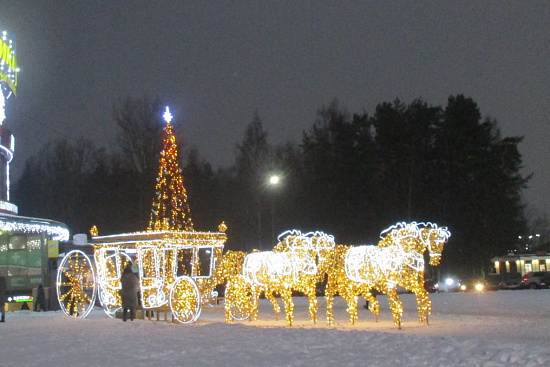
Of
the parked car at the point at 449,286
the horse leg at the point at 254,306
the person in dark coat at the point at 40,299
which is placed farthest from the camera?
the parked car at the point at 449,286

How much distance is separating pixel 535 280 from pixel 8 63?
3299 cm

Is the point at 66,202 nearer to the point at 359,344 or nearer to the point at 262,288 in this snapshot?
the point at 262,288

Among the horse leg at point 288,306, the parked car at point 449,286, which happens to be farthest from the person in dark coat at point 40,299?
the parked car at point 449,286

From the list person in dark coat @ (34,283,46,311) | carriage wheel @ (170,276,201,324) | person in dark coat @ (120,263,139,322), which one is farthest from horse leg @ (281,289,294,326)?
person in dark coat @ (34,283,46,311)

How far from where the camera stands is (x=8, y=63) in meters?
34.4

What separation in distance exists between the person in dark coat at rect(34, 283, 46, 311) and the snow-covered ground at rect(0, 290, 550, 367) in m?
7.23

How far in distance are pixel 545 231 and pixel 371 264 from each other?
99.9m

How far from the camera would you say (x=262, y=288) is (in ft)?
64.2

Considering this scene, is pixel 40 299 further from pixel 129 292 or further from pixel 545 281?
pixel 545 281

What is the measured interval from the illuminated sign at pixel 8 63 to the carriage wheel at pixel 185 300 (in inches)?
750

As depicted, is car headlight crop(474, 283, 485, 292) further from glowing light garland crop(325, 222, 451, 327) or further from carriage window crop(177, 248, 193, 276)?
glowing light garland crop(325, 222, 451, 327)

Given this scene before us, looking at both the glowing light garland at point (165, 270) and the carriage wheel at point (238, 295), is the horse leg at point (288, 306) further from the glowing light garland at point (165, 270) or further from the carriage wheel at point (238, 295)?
the glowing light garland at point (165, 270)

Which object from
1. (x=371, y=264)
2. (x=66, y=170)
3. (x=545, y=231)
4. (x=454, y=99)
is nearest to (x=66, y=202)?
(x=66, y=170)

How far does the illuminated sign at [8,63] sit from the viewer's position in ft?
111
